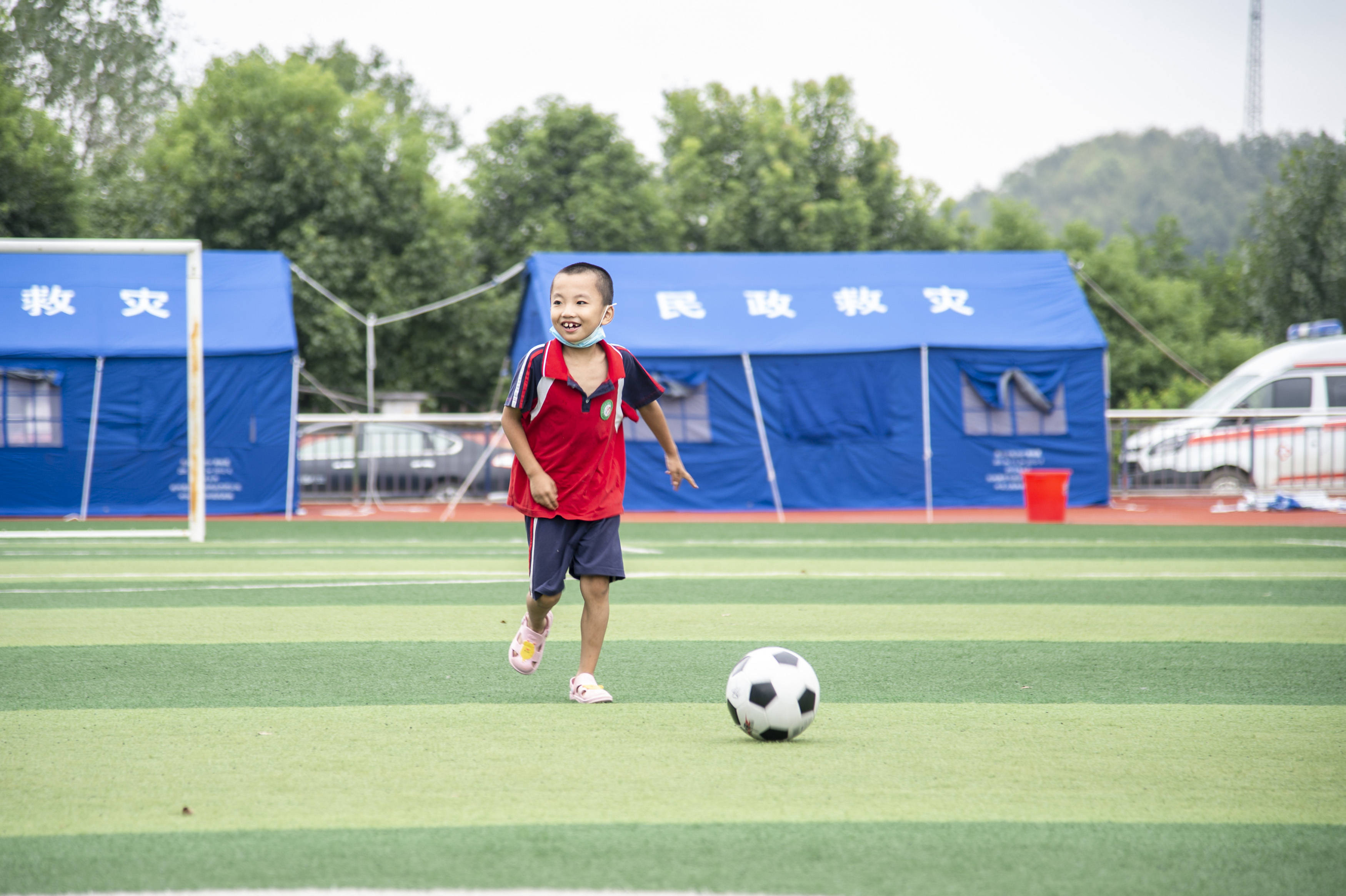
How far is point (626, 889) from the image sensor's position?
268 cm

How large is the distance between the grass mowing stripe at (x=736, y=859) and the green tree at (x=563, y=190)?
30712 millimetres

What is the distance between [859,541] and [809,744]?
386 inches

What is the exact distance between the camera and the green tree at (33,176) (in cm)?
2559

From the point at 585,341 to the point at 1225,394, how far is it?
59.6 feet

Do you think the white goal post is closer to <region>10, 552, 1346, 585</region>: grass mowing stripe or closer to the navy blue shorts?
<region>10, 552, 1346, 585</region>: grass mowing stripe

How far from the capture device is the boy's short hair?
4.69m

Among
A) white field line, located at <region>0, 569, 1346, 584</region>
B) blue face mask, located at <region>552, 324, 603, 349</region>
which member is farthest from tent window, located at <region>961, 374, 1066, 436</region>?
blue face mask, located at <region>552, 324, 603, 349</region>

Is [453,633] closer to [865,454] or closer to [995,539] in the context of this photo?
[995,539]

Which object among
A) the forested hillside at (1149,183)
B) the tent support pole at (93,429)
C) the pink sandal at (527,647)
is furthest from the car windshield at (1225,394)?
the forested hillside at (1149,183)

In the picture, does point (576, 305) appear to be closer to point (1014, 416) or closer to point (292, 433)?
point (292, 433)

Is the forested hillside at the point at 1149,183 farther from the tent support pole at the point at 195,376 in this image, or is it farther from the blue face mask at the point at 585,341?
the blue face mask at the point at 585,341

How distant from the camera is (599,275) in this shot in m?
4.75

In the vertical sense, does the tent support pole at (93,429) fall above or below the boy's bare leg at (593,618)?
above

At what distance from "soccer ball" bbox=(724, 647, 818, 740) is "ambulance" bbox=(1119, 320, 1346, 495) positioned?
1663cm
